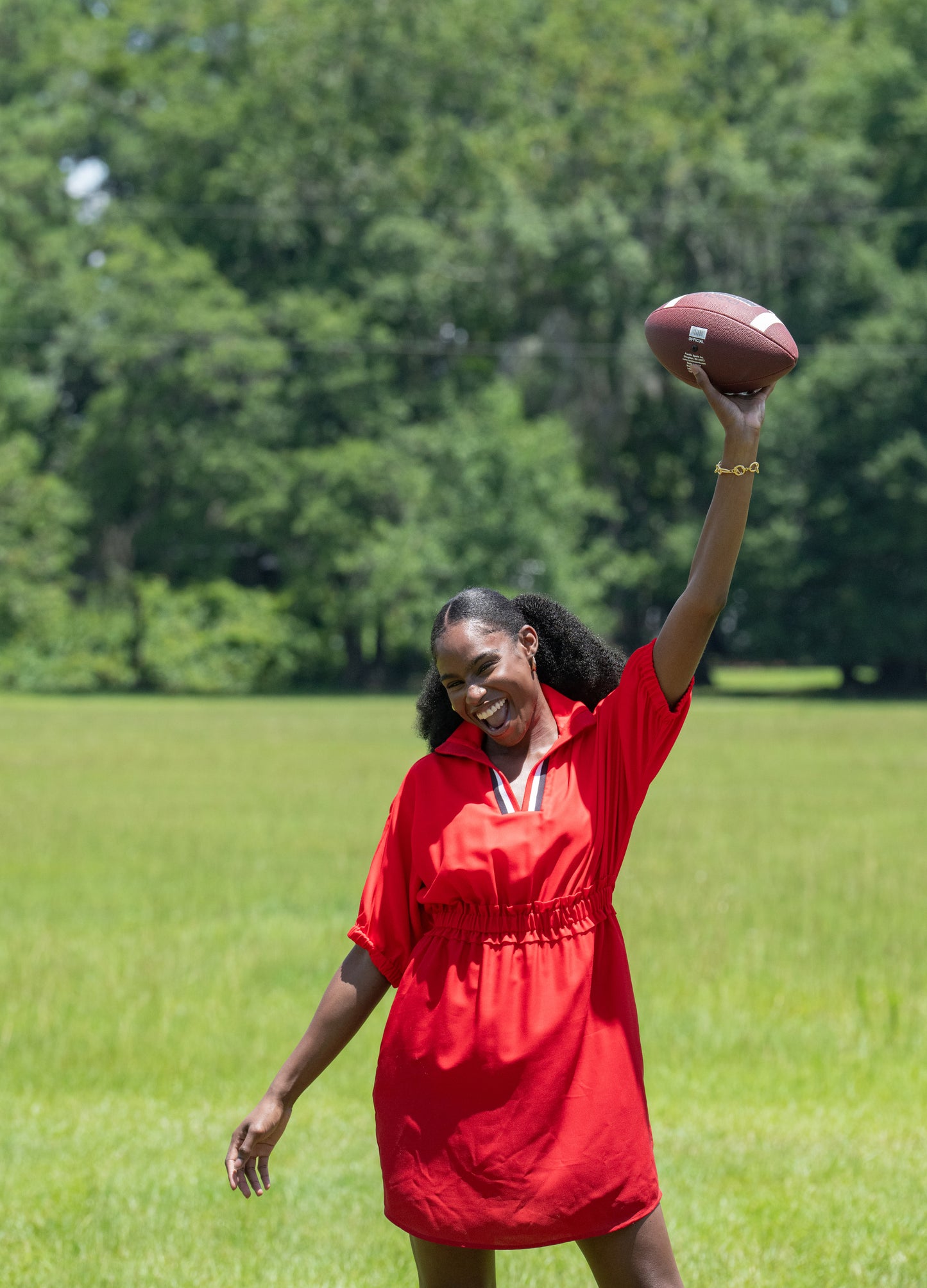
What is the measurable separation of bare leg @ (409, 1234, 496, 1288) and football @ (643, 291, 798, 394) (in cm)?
183

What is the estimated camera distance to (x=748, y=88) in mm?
51312

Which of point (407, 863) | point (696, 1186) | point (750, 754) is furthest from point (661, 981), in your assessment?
point (750, 754)

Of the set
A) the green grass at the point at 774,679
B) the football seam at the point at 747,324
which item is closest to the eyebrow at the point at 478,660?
the football seam at the point at 747,324

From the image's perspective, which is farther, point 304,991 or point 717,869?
point 717,869

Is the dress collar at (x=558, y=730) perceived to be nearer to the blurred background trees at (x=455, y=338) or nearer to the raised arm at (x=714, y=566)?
the raised arm at (x=714, y=566)

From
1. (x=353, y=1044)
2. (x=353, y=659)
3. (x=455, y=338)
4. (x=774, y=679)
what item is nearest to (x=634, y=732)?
(x=353, y=1044)

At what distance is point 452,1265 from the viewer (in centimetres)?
316

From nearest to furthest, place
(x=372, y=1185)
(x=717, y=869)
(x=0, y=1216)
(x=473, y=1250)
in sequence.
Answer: (x=473, y=1250), (x=0, y=1216), (x=372, y=1185), (x=717, y=869)

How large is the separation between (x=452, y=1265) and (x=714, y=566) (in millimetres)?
1492

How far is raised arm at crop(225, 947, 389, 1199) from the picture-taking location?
336cm

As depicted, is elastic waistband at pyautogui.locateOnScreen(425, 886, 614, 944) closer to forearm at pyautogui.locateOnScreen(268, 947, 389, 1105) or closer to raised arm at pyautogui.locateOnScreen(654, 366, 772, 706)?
forearm at pyautogui.locateOnScreen(268, 947, 389, 1105)

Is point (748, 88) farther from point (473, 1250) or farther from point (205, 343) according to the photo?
point (473, 1250)

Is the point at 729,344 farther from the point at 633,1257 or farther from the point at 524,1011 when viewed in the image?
the point at 633,1257

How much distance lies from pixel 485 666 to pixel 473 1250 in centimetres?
118
